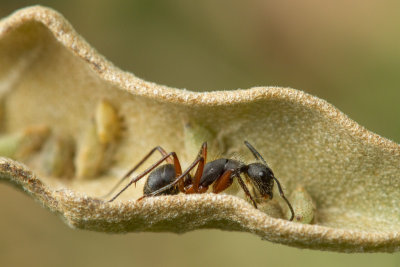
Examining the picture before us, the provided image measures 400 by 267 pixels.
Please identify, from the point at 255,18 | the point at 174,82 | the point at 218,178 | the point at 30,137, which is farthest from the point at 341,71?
Answer: the point at 30,137

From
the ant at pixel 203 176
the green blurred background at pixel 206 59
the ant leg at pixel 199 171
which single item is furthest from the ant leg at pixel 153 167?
the green blurred background at pixel 206 59

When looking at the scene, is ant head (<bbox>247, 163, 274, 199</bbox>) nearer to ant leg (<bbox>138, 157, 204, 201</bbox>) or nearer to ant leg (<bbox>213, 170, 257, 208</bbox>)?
ant leg (<bbox>213, 170, 257, 208</bbox>)

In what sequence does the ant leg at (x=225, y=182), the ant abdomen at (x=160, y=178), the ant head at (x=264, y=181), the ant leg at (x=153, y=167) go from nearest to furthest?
1. the ant head at (x=264, y=181)
2. the ant leg at (x=225, y=182)
3. the ant leg at (x=153, y=167)
4. the ant abdomen at (x=160, y=178)

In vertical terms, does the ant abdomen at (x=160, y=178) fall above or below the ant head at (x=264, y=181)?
below

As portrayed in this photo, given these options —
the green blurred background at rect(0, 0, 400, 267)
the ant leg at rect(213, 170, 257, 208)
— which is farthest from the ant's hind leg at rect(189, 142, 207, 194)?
the green blurred background at rect(0, 0, 400, 267)

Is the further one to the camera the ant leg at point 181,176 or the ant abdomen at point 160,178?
the ant abdomen at point 160,178

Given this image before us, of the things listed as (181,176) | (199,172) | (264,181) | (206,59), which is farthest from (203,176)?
(206,59)

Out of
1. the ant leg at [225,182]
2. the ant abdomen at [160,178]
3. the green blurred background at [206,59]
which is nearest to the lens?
the ant leg at [225,182]

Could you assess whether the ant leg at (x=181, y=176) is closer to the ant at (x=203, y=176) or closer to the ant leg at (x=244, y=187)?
the ant at (x=203, y=176)
